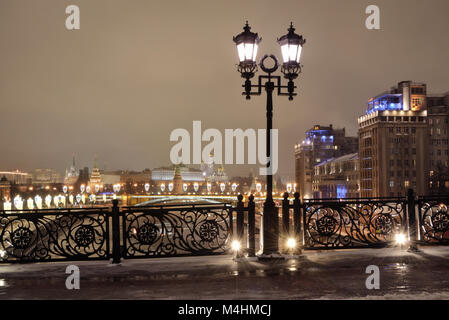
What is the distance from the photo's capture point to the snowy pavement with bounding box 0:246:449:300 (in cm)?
687

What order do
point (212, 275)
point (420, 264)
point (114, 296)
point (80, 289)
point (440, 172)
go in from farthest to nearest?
1. point (440, 172)
2. point (420, 264)
3. point (212, 275)
4. point (80, 289)
5. point (114, 296)

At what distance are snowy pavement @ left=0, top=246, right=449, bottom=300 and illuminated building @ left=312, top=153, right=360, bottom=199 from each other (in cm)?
11430

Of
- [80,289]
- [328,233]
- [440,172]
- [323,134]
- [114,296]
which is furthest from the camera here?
[323,134]

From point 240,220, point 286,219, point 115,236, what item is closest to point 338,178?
point 286,219

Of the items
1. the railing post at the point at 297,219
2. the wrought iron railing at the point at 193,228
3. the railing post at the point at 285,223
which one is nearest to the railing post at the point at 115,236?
the wrought iron railing at the point at 193,228

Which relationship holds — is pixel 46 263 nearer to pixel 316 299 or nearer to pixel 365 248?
pixel 316 299

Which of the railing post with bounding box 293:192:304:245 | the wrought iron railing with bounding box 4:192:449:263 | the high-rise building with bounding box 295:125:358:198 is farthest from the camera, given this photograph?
the high-rise building with bounding box 295:125:358:198

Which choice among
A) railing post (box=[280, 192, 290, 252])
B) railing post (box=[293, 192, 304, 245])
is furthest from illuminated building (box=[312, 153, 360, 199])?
railing post (box=[280, 192, 290, 252])

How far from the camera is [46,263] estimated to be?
10.3 metres

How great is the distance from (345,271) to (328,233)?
199cm

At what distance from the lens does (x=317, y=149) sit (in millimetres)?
164000

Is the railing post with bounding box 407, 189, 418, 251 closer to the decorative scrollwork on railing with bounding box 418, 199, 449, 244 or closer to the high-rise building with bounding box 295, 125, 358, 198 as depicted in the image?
the decorative scrollwork on railing with bounding box 418, 199, 449, 244

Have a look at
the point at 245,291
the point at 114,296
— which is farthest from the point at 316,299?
the point at 114,296

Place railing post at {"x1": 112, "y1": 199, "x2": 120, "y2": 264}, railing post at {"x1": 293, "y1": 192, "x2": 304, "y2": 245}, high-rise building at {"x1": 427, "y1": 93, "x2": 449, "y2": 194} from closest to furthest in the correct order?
railing post at {"x1": 112, "y1": 199, "x2": 120, "y2": 264} < railing post at {"x1": 293, "y1": 192, "x2": 304, "y2": 245} < high-rise building at {"x1": 427, "y1": 93, "x2": 449, "y2": 194}
